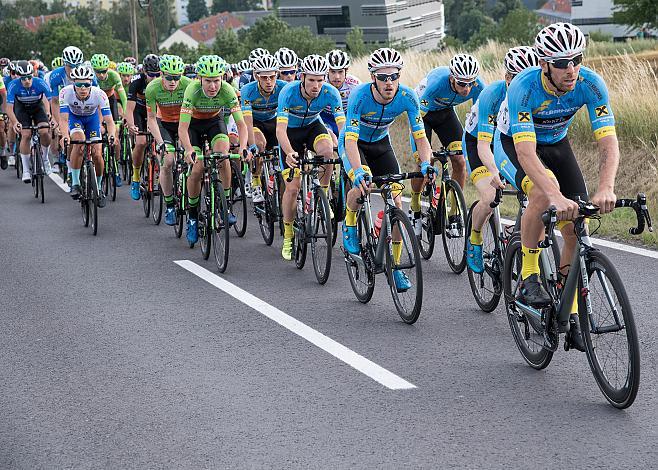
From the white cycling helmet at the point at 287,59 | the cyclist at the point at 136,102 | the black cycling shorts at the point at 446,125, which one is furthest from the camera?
the cyclist at the point at 136,102

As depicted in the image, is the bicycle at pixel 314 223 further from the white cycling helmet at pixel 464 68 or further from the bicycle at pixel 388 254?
the white cycling helmet at pixel 464 68

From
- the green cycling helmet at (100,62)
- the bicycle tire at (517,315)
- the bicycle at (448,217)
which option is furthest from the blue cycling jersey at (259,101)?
the bicycle tire at (517,315)

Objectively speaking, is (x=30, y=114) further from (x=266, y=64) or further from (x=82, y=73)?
(x=266, y=64)

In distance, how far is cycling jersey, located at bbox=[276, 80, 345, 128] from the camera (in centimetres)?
1027

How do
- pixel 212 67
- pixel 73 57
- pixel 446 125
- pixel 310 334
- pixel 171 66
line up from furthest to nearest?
pixel 73 57 < pixel 171 66 < pixel 212 67 < pixel 446 125 < pixel 310 334

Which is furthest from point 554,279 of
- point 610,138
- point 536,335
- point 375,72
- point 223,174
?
point 223,174

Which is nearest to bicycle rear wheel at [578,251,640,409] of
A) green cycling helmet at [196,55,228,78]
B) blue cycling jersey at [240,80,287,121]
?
green cycling helmet at [196,55,228,78]

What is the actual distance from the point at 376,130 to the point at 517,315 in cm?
305

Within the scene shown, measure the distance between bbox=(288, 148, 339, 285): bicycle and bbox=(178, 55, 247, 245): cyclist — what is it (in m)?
0.90

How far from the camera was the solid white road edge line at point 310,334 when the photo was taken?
6.36 m

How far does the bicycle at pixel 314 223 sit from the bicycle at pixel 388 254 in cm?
55

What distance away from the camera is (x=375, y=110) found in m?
8.79

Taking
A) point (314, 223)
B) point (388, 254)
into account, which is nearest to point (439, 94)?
point (314, 223)

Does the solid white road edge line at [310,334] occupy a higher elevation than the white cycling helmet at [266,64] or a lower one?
lower
